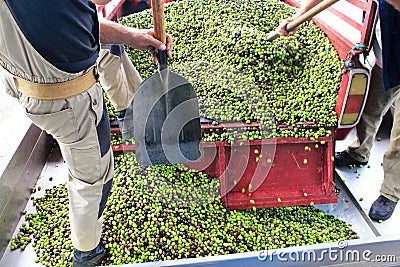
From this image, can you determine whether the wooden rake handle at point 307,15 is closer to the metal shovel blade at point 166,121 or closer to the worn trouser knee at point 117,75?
the metal shovel blade at point 166,121

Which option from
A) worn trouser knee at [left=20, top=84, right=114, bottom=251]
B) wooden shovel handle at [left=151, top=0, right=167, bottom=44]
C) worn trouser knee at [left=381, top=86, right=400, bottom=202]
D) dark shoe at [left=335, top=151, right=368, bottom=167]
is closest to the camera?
worn trouser knee at [left=20, top=84, right=114, bottom=251]

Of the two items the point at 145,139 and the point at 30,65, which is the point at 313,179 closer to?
the point at 145,139

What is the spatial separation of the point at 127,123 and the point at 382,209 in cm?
165

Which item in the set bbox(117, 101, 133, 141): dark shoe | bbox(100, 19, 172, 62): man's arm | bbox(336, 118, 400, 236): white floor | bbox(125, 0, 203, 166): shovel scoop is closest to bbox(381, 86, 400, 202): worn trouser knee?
bbox(336, 118, 400, 236): white floor

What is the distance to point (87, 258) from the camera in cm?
198

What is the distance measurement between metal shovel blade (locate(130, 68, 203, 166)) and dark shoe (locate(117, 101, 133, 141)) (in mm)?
277

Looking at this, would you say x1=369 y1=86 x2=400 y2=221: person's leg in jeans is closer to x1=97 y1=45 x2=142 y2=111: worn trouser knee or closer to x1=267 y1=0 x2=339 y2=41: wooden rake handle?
Result: x1=267 y1=0 x2=339 y2=41: wooden rake handle

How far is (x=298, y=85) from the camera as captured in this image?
2615 millimetres

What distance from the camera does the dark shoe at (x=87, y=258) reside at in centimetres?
196

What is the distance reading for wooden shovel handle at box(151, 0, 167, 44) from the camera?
5.85 ft

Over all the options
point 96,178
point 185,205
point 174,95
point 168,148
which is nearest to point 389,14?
point 174,95

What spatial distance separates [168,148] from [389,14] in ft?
4.46

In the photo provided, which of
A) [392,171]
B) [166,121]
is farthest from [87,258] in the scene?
[392,171]

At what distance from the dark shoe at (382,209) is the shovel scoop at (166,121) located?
1.18 metres
